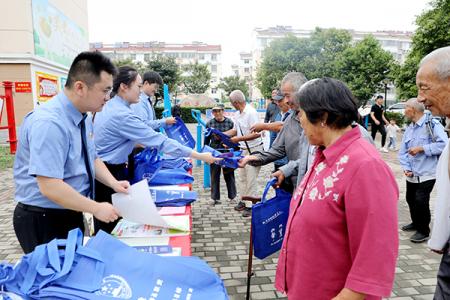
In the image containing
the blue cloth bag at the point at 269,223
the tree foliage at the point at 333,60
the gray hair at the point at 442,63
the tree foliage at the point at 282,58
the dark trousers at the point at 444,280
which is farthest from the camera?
the tree foliage at the point at 282,58

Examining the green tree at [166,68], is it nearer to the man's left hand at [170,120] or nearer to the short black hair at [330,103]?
the man's left hand at [170,120]

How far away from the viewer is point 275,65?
28.8 metres

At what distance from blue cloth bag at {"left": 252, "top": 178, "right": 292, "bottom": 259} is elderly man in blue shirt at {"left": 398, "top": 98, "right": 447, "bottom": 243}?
8.27 ft

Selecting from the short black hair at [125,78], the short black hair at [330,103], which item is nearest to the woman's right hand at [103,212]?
the short black hair at [330,103]

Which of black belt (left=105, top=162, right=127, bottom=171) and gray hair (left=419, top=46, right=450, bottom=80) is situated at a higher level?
gray hair (left=419, top=46, right=450, bottom=80)

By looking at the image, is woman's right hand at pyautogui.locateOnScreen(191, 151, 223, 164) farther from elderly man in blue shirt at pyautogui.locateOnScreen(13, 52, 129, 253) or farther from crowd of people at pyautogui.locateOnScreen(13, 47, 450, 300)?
elderly man in blue shirt at pyautogui.locateOnScreen(13, 52, 129, 253)

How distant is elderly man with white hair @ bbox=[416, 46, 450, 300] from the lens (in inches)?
56.2

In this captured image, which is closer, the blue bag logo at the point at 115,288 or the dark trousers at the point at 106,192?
the blue bag logo at the point at 115,288

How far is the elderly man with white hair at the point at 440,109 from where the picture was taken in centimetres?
143

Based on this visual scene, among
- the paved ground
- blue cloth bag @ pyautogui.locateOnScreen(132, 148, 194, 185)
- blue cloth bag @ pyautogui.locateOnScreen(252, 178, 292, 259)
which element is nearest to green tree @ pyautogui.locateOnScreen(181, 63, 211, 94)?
the paved ground

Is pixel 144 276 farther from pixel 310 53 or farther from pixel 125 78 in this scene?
pixel 310 53

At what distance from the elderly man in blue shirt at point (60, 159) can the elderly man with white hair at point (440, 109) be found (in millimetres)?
1619

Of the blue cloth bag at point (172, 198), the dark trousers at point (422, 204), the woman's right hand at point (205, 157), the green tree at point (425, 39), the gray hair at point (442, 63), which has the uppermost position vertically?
the green tree at point (425, 39)

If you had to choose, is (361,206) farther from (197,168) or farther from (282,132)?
(197,168)
